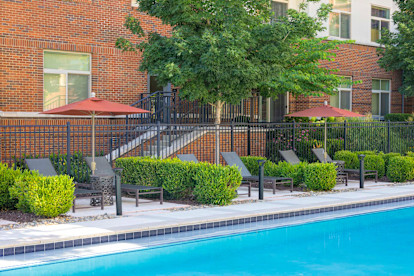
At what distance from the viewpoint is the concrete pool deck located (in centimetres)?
862

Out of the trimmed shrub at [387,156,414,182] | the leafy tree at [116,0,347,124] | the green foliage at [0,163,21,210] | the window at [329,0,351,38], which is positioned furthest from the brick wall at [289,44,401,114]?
the green foliage at [0,163,21,210]

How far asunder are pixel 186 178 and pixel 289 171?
13.2ft

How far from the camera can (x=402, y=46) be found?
25.0 meters

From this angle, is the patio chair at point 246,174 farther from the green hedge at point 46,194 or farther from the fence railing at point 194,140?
the green hedge at point 46,194

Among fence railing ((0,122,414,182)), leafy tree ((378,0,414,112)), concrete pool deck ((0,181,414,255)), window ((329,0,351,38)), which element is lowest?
concrete pool deck ((0,181,414,255))

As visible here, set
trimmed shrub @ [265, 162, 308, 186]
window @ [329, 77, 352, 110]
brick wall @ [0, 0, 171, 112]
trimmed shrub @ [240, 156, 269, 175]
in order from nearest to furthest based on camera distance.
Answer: trimmed shrub @ [265, 162, 308, 186], trimmed shrub @ [240, 156, 269, 175], brick wall @ [0, 0, 171, 112], window @ [329, 77, 352, 110]

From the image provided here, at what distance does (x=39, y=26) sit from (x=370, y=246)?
472 inches

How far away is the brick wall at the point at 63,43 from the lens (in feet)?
55.1

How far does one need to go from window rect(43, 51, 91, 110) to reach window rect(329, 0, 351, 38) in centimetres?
1234

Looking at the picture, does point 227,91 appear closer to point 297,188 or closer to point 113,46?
point 297,188

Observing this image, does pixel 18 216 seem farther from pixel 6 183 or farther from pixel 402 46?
pixel 402 46

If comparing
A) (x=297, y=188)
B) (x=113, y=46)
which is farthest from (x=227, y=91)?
(x=113, y=46)

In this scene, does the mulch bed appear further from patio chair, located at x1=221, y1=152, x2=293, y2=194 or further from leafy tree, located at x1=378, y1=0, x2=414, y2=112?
leafy tree, located at x1=378, y1=0, x2=414, y2=112

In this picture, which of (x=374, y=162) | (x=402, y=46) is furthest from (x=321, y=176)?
(x=402, y=46)
